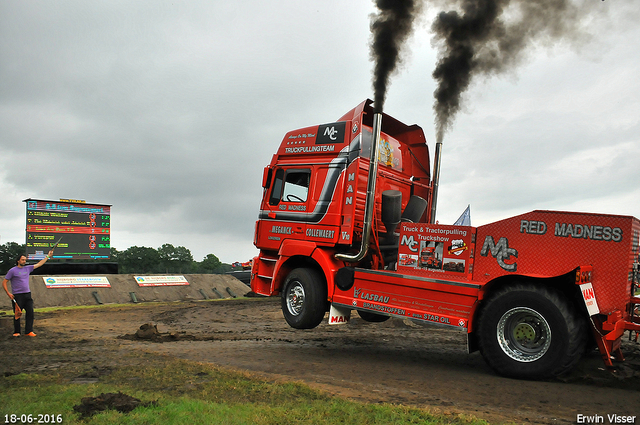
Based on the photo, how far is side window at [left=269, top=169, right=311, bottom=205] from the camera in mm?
8828

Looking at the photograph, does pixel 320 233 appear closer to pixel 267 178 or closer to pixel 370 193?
pixel 370 193

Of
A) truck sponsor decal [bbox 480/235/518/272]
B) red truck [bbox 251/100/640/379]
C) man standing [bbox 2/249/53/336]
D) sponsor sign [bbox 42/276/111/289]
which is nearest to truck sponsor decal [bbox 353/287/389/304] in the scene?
red truck [bbox 251/100/640/379]

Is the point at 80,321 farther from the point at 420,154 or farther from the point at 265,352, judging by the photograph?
the point at 420,154

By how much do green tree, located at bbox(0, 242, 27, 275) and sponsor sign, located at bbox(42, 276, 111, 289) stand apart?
9.58 metres

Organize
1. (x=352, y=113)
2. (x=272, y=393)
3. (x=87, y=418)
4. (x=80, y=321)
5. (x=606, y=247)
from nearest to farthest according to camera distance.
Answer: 1. (x=87, y=418)
2. (x=272, y=393)
3. (x=606, y=247)
4. (x=352, y=113)
5. (x=80, y=321)

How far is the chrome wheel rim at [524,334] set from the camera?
19.4ft

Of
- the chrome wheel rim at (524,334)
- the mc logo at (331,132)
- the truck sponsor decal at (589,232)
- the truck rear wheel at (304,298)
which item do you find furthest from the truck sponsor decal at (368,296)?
the mc logo at (331,132)

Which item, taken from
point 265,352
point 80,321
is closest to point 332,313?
point 265,352

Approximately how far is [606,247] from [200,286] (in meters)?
19.6

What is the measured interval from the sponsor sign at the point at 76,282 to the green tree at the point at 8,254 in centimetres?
958

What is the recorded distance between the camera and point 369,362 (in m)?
7.43

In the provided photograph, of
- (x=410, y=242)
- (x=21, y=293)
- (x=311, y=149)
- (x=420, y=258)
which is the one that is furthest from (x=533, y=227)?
(x=21, y=293)

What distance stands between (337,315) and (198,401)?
3.78 m

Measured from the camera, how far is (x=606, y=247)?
19.1 feet
